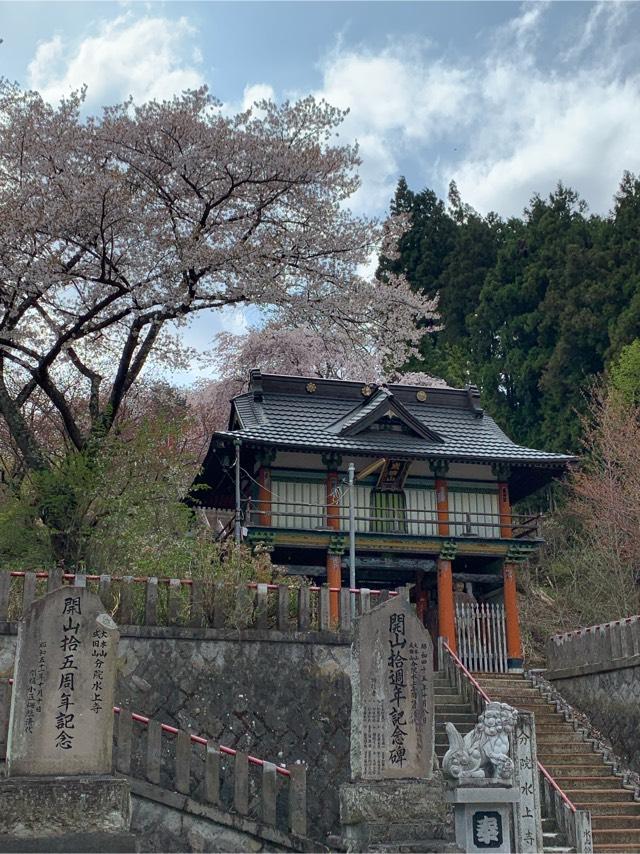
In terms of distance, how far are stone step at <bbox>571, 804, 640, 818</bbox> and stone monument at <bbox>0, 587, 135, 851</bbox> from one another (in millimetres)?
9359

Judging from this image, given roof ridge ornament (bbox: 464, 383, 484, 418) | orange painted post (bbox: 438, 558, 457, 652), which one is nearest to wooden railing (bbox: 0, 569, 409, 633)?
orange painted post (bbox: 438, 558, 457, 652)

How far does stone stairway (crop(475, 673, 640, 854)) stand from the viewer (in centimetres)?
1508

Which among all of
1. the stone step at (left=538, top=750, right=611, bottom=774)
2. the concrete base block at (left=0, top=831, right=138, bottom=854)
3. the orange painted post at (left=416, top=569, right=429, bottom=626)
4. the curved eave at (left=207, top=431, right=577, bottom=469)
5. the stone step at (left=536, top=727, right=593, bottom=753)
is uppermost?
the curved eave at (left=207, top=431, right=577, bottom=469)

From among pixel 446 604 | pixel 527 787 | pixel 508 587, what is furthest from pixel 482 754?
pixel 508 587

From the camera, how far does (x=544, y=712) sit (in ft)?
63.0

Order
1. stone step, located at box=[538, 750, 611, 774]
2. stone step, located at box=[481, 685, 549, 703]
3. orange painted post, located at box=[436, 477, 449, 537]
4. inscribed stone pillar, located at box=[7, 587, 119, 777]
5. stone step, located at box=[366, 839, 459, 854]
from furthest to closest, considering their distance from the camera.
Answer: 1. orange painted post, located at box=[436, 477, 449, 537]
2. stone step, located at box=[481, 685, 549, 703]
3. stone step, located at box=[538, 750, 611, 774]
4. stone step, located at box=[366, 839, 459, 854]
5. inscribed stone pillar, located at box=[7, 587, 119, 777]

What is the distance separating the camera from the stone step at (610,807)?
15.8 meters

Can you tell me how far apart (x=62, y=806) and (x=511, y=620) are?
661 inches

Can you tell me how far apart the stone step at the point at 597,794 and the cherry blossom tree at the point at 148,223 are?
11277mm

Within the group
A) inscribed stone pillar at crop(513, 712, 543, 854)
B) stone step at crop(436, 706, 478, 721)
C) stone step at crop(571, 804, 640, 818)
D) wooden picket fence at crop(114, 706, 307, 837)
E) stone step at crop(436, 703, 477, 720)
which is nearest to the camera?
wooden picket fence at crop(114, 706, 307, 837)

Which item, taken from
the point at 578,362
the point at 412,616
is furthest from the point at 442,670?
the point at 578,362

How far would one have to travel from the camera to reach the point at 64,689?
32.8ft

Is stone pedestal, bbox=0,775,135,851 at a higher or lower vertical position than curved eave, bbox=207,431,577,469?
lower

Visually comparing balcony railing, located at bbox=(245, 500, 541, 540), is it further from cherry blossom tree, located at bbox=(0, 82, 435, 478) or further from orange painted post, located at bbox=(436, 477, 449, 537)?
cherry blossom tree, located at bbox=(0, 82, 435, 478)
